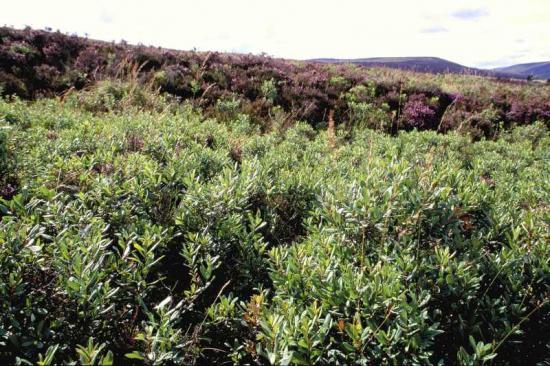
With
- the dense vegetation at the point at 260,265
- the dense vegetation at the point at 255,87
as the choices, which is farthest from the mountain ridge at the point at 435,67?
the dense vegetation at the point at 260,265

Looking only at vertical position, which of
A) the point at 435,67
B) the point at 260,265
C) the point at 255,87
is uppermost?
the point at 435,67

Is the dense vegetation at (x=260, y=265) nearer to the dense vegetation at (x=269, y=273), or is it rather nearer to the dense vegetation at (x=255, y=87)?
the dense vegetation at (x=269, y=273)

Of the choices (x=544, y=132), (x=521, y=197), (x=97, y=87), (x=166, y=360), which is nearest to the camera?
(x=166, y=360)

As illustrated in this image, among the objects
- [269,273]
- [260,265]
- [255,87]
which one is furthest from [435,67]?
[269,273]

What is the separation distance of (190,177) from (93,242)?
1.37 m

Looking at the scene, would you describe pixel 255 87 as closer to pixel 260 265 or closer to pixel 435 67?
pixel 260 265

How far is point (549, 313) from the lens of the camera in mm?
2508

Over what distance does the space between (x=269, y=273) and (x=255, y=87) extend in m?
11.7

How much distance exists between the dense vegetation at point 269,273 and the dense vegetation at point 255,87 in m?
7.67

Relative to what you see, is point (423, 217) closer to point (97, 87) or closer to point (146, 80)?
point (97, 87)

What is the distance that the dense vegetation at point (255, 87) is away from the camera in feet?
39.2

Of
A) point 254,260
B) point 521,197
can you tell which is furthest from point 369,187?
point 521,197

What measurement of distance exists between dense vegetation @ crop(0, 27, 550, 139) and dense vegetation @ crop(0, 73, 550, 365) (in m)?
7.67

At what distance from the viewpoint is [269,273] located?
2.68 m
